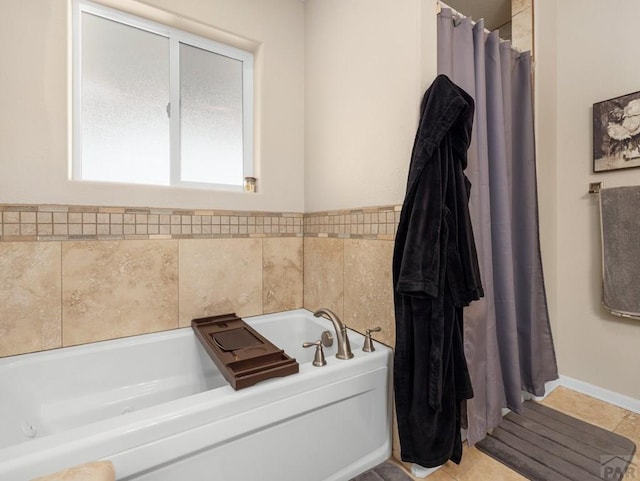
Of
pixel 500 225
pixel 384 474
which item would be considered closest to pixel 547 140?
pixel 500 225

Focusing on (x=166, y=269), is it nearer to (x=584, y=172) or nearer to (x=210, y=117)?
(x=210, y=117)

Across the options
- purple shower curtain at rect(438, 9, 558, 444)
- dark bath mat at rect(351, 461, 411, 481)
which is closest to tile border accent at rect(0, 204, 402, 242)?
purple shower curtain at rect(438, 9, 558, 444)

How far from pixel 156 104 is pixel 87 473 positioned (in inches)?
74.5

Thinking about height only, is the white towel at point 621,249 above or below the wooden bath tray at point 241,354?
above

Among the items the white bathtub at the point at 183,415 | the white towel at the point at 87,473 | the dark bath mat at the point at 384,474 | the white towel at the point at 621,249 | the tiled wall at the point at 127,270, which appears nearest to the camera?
the white towel at the point at 87,473

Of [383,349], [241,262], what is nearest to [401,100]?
[383,349]

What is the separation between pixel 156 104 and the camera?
1.85m

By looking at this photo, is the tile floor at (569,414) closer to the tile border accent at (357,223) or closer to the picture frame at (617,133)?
the tile border accent at (357,223)

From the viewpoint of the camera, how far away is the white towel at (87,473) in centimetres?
69

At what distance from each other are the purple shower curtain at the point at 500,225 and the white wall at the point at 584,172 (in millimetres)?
300

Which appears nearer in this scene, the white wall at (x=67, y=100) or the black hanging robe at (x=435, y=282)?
the black hanging robe at (x=435, y=282)

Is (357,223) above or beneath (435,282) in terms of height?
above

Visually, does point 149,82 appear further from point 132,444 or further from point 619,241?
point 619,241

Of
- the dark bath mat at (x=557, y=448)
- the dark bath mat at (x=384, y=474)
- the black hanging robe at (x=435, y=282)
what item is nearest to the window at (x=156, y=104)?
the black hanging robe at (x=435, y=282)
